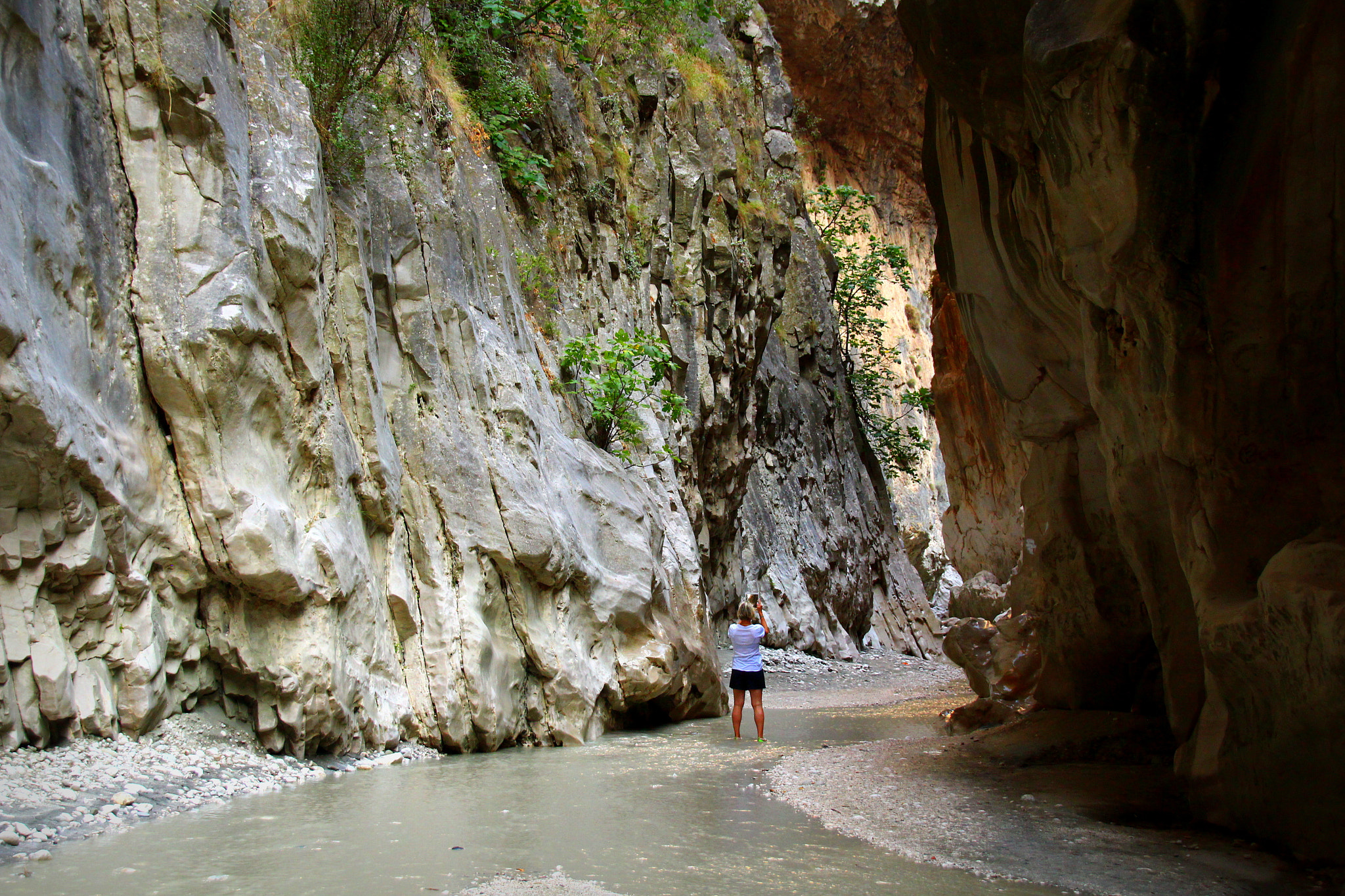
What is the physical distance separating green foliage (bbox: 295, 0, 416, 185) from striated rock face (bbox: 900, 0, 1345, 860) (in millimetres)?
5025

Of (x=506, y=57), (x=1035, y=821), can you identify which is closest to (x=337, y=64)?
(x=506, y=57)

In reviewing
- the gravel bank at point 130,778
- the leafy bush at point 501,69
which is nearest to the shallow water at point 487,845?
the gravel bank at point 130,778

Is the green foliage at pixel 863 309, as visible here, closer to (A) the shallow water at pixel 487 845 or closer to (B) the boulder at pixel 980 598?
(B) the boulder at pixel 980 598

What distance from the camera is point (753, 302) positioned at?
1759 cm

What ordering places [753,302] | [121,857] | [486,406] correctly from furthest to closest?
1. [753,302]
2. [486,406]
3. [121,857]

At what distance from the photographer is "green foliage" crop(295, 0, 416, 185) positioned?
7891 millimetres

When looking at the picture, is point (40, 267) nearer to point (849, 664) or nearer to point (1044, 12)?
point (1044, 12)

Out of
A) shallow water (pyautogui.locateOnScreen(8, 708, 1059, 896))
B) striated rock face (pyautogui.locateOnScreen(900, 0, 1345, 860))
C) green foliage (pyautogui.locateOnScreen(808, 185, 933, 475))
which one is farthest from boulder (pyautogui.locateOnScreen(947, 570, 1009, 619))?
shallow water (pyautogui.locateOnScreen(8, 708, 1059, 896))

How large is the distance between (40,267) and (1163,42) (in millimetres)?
5893

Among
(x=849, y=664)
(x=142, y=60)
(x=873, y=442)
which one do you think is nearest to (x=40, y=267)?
(x=142, y=60)

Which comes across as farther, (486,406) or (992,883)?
(486,406)

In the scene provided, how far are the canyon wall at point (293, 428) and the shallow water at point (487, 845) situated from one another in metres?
1.06

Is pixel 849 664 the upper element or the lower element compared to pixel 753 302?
lower

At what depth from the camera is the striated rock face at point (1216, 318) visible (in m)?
3.91
